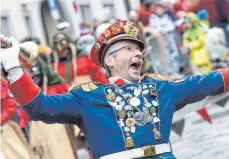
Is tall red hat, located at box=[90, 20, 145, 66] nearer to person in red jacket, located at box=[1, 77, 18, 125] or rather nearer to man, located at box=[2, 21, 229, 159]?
man, located at box=[2, 21, 229, 159]

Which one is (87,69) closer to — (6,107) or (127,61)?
(6,107)

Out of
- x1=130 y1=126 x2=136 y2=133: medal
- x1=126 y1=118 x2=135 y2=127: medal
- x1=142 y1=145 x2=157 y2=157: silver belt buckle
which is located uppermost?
x1=126 y1=118 x2=135 y2=127: medal

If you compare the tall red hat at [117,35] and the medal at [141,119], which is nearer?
the medal at [141,119]

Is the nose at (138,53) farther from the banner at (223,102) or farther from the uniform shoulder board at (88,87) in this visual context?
the banner at (223,102)

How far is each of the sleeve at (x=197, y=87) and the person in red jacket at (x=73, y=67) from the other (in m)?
4.99

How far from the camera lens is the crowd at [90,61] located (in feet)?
28.7

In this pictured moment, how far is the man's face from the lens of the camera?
4.74m

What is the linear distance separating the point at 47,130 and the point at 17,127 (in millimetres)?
441

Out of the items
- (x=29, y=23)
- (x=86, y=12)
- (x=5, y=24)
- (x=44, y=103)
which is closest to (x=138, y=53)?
(x=44, y=103)

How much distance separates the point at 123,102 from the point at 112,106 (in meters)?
0.07

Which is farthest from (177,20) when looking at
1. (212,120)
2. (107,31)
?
(107,31)

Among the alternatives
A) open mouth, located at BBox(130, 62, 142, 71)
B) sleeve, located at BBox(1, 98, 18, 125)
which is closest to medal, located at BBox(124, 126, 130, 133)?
open mouth, located at BBox(130, 62, 142, 71)

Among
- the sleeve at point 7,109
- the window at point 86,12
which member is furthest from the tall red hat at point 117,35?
the window at point 86,12

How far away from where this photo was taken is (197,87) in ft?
15.7
